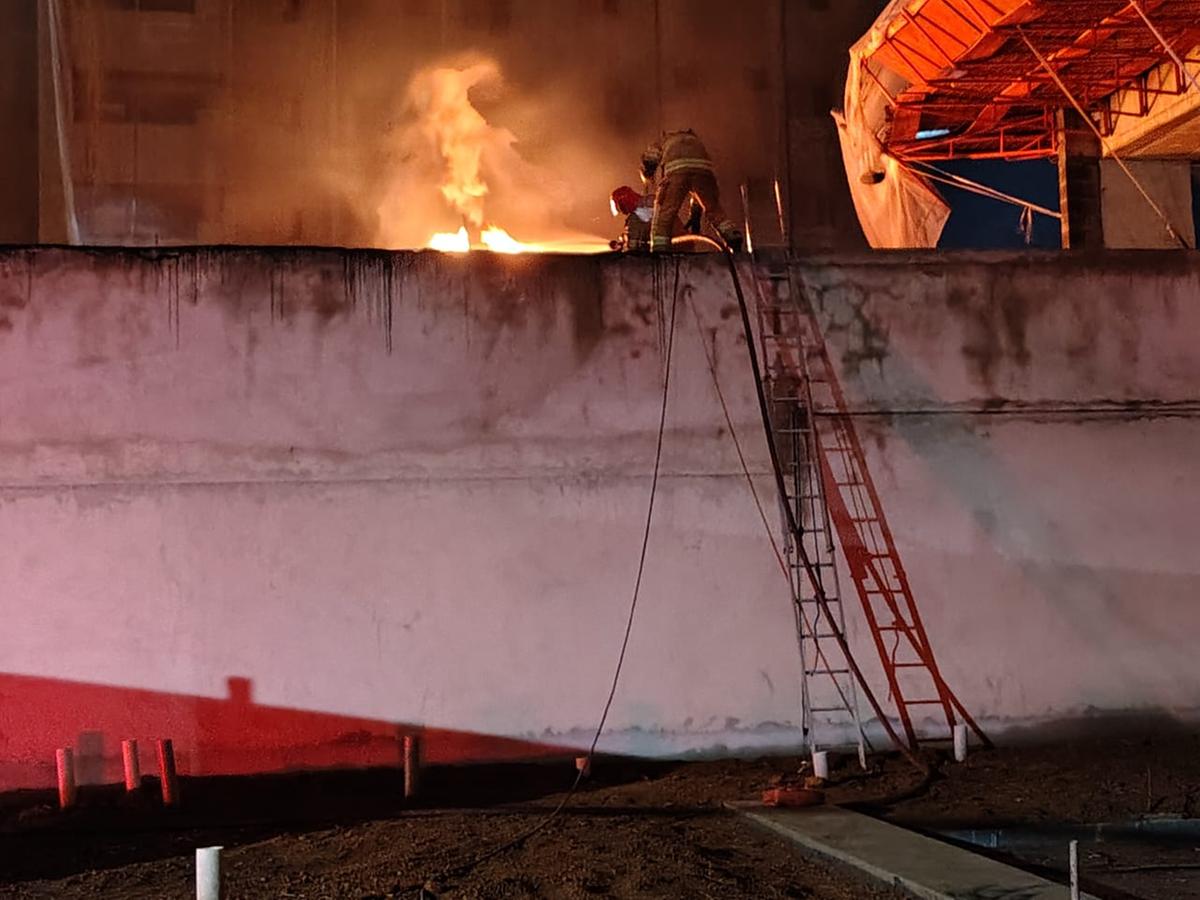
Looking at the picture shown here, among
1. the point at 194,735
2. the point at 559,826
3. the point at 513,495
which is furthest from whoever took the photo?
the point at 513,495

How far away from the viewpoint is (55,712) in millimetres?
7926

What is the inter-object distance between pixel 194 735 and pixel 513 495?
2826 millimetres

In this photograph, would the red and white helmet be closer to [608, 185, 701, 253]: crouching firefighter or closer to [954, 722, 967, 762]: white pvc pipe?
[608, 185, 701, 253]: crouching firefighter

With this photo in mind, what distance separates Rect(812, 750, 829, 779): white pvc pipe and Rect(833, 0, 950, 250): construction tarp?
610 centimetres

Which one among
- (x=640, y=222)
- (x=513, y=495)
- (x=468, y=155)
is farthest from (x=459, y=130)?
(x=513, y=495)

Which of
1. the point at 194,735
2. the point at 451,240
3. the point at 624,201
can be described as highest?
the point at 451,240

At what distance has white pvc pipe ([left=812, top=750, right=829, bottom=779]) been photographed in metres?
7.65

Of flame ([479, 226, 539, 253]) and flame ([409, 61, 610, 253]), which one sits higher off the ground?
flame ([409, 61, 610, 253])

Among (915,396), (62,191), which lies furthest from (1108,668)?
(62,191)

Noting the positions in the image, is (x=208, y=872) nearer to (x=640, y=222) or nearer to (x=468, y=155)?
(x=640, y=222)

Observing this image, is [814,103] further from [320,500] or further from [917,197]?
[320,500]

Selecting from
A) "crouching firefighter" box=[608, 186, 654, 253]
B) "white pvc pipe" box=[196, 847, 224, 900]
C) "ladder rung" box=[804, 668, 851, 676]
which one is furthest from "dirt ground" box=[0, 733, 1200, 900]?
"crouching firefighter" box=[608, 186, 654, 253]

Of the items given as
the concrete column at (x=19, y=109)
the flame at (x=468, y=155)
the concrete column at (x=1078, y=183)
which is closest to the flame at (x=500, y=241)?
the flame at (x=468, y=155)

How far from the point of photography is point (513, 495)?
833 cm
